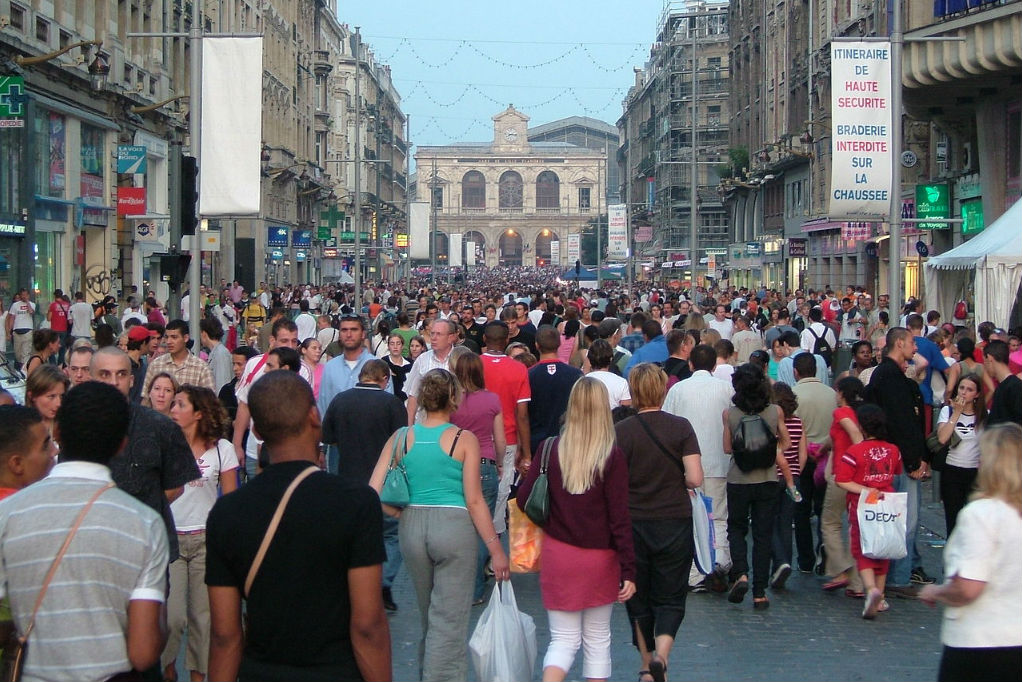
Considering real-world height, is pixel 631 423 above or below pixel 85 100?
below

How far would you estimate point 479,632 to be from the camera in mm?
6059

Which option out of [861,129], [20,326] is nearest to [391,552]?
[861,129]

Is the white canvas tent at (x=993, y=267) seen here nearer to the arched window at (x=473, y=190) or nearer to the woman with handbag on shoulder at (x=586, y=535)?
the woman with handbag on shoulder at (x=586, y=535)

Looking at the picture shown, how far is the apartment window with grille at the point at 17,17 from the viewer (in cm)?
2423

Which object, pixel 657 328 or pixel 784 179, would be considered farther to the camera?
pixel 784 179

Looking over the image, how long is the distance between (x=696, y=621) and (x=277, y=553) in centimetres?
498

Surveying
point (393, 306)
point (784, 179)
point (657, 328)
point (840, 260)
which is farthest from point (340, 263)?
point (657, 328)

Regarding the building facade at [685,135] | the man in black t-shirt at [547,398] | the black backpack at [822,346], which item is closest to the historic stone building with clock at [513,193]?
the building facade at [685,135]

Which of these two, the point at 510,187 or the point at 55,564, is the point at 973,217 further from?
the point at 510,187

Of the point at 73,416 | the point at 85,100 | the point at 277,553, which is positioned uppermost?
the point at 85,100

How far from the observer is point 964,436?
921 centimetres

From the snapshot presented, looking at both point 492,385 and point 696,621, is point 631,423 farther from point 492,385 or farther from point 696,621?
point 492,385

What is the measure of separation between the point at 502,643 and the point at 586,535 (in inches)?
24.0

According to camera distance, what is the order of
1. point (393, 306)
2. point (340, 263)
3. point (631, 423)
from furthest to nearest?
point (340, 263), point (393, 306), point (631, 423)
